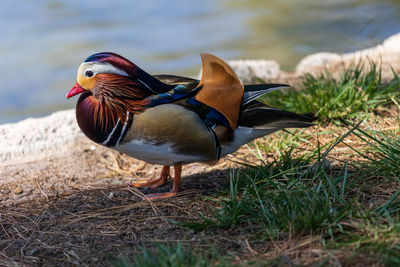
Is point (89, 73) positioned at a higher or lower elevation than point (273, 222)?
higher

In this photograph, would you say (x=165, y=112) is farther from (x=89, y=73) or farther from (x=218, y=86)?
(x=89, y=73)

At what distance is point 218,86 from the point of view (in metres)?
2.68

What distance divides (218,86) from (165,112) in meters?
0.38

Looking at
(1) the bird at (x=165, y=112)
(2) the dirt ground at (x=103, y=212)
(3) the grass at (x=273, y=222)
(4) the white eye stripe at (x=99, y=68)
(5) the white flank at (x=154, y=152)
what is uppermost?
(4) the white eye stripe at (x=99, y=68)

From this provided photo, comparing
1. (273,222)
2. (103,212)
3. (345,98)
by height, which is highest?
(345,98)

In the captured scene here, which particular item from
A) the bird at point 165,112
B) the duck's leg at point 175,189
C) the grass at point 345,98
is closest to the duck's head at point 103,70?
the bird at point 165,112

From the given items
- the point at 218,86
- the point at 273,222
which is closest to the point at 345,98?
the point at 218,86

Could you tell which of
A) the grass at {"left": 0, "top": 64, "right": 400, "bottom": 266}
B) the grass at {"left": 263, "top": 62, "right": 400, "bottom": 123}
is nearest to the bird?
the grass at {"left": 0, "top": 64, "right": 400, "bottom": 266}

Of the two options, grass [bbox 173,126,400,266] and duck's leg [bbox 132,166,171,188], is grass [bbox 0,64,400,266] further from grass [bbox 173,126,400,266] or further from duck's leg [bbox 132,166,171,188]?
duck's leg [bbox 132,166,171,188]

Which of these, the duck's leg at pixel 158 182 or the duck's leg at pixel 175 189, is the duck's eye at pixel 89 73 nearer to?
the duck's leg at pixel 175 189

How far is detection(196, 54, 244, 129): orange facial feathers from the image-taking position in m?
2.67

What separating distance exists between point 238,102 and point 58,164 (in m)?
1.99

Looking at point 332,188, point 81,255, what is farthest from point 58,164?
point 332,188

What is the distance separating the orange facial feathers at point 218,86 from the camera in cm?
267
